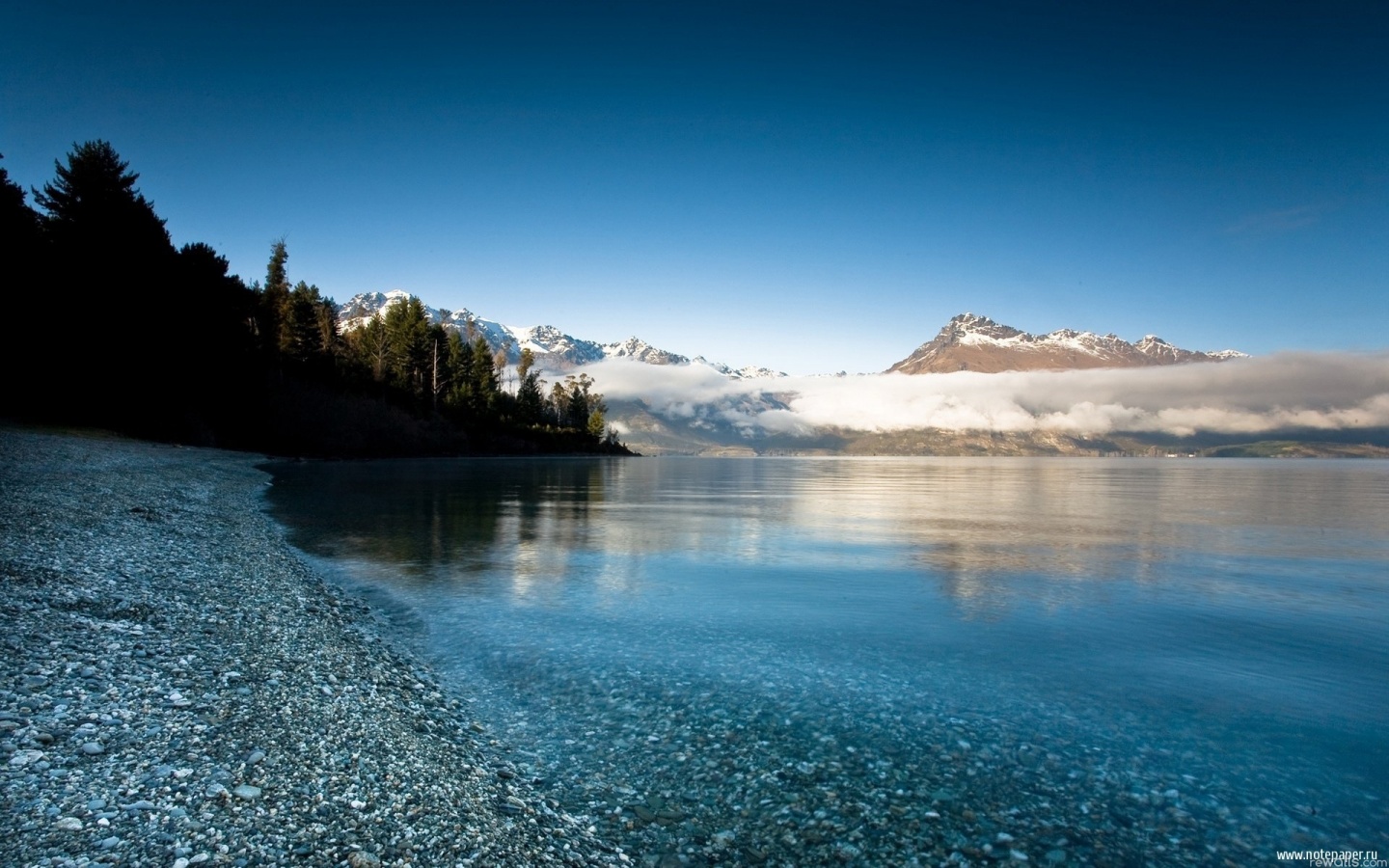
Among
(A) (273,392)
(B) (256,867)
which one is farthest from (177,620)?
(A) (273,392)

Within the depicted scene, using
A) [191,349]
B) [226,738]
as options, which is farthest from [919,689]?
[191,349]

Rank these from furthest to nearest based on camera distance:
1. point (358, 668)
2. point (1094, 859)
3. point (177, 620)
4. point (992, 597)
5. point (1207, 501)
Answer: point (1207, 501) < point (992, 597) < point (177, 620) < point (358, 668) < point (1094, 859)

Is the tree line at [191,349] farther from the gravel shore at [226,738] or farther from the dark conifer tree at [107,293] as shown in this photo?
the gravel shore at [226,738]

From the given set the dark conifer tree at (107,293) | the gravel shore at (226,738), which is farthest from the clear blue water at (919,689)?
the dark conifer tree at (107,293)

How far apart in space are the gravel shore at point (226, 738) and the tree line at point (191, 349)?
48642mm

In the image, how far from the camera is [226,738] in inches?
334

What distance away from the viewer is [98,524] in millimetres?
21234

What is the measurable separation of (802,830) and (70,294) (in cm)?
6821

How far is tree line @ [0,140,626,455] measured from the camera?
2066 inches

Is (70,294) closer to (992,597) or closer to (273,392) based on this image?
(273,392)

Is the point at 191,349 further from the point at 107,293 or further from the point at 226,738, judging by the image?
the point at 226,738

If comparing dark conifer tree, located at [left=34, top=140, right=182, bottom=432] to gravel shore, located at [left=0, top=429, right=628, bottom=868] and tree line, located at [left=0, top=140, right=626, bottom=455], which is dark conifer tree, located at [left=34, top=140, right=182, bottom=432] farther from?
gravel shore, located at [left=0, top=429, right=628, bottom=868]

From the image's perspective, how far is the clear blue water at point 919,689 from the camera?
27.1 feet

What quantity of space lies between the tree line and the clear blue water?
136 ft
